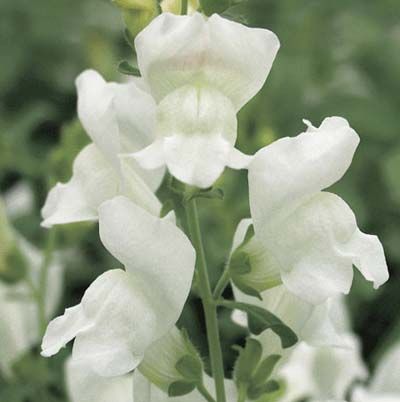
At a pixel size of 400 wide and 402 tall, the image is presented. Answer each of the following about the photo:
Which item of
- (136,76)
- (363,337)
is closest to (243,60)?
(136,76)

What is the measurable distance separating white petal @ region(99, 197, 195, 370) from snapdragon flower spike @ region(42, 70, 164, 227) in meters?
0.08

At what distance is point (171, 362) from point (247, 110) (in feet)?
3.59

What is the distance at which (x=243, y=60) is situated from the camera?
109cm

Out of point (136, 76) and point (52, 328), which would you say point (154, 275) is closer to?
point (52, 328)

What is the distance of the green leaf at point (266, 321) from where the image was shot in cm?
118

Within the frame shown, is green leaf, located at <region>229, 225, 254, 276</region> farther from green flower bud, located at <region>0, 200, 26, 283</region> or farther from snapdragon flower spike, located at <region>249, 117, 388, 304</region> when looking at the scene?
green flower bud, located at <region>0, 200, 26, 283</region>

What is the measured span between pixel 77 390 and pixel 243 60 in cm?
39

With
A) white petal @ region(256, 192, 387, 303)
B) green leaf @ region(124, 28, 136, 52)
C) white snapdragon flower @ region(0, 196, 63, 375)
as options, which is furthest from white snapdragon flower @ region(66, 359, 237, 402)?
white snapdragon flower @ region(0, 196, 63, 375)

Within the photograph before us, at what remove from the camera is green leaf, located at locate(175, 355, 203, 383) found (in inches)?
46.9

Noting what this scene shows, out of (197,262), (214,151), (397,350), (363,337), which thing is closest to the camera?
(214,151)

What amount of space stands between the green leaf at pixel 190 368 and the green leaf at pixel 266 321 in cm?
7

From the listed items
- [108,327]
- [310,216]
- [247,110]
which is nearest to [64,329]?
[108,327]

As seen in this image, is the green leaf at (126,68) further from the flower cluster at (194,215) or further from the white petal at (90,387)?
the white petal at (90,387)

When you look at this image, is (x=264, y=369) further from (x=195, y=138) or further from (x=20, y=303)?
(x=20, y=303)
